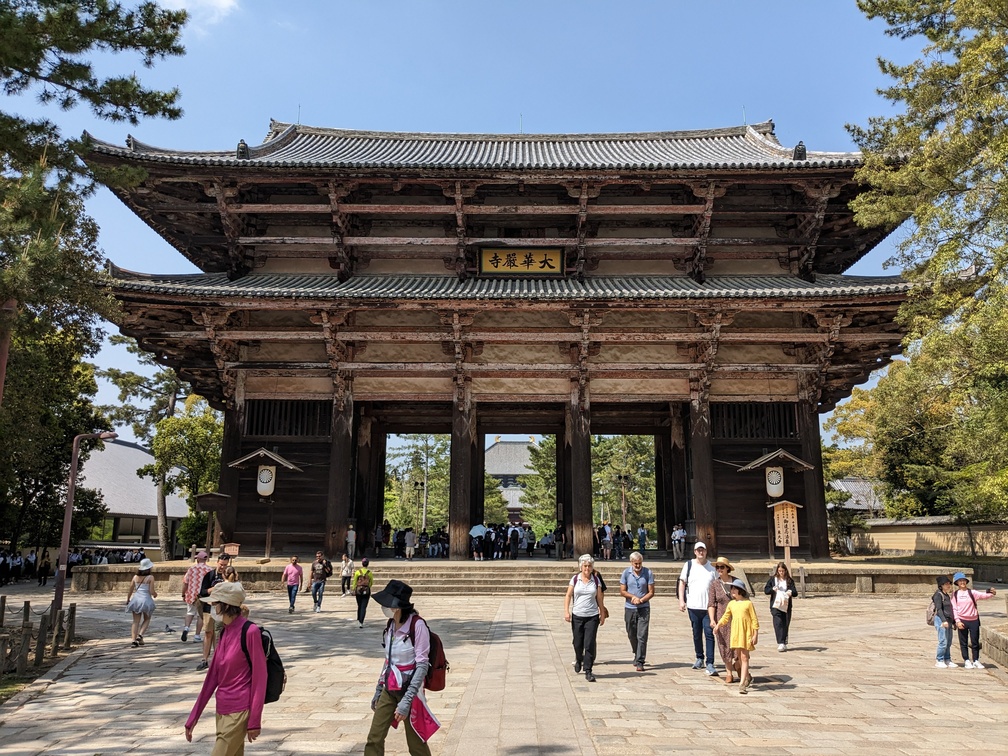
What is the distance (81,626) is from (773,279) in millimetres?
18454

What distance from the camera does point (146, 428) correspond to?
37438 millimetres

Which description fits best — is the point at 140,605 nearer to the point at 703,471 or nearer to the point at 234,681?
the point at 234,681

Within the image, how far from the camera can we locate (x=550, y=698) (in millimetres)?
7047

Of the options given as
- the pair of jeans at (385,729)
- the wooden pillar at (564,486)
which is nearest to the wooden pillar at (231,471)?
the wooden pillar at (564,486)

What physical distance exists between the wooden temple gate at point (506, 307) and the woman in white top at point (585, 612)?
29.9 feet

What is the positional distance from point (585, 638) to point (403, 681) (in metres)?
4.17

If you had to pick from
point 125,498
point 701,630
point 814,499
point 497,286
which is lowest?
point 701,630

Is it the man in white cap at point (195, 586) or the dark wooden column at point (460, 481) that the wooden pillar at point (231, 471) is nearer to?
the dark wooden column at point (460, 481)

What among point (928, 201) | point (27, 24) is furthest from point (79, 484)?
point (928, 201)

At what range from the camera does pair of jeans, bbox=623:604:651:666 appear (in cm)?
871

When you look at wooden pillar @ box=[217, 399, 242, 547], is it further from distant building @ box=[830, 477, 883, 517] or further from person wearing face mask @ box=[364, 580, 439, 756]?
distant building @ box=[830, 477, 883, 517]

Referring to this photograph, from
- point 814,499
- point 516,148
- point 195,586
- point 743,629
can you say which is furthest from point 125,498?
point 743,629

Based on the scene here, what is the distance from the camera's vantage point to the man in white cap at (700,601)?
8.65m

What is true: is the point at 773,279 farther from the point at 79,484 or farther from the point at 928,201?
the point at 79,484
